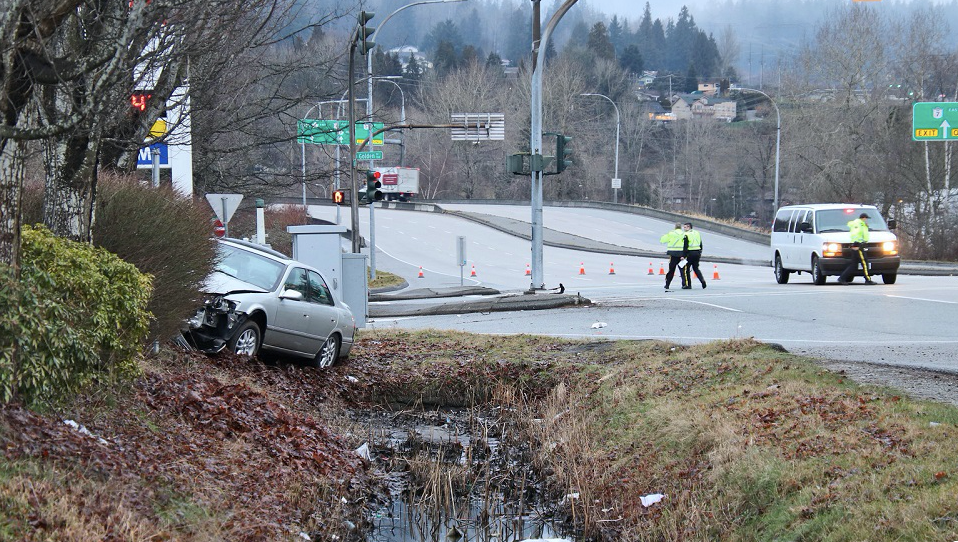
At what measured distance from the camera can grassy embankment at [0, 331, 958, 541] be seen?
5.99 m

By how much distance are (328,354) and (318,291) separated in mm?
838

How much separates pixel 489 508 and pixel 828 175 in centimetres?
5820

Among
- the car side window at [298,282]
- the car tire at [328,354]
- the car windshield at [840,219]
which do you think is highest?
the car windshield at [840,219]

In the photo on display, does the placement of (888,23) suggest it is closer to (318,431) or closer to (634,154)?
(634,154)

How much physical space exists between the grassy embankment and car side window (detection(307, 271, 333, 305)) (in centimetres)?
120

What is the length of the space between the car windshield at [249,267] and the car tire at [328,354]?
1244 millimetres

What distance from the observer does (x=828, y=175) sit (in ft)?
205

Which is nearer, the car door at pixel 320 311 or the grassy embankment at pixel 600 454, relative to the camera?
the grassy embankment at pixel 600 454

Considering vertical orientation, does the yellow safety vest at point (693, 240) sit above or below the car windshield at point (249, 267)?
below

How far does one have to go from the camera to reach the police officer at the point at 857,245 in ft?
80.1

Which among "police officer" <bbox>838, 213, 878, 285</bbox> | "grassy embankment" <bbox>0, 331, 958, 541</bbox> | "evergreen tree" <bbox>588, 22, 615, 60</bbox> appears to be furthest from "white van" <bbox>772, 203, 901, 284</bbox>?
"evergreen tree" <bbox>588, 22, 615, 60</bbox>

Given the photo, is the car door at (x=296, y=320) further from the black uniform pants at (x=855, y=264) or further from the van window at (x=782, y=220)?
the van window at (x=782, y=220)

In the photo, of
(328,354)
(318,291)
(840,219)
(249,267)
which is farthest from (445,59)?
(249,267)

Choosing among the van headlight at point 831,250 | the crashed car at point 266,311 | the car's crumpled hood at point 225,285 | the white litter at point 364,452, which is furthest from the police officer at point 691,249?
the white litter at point 364,452
